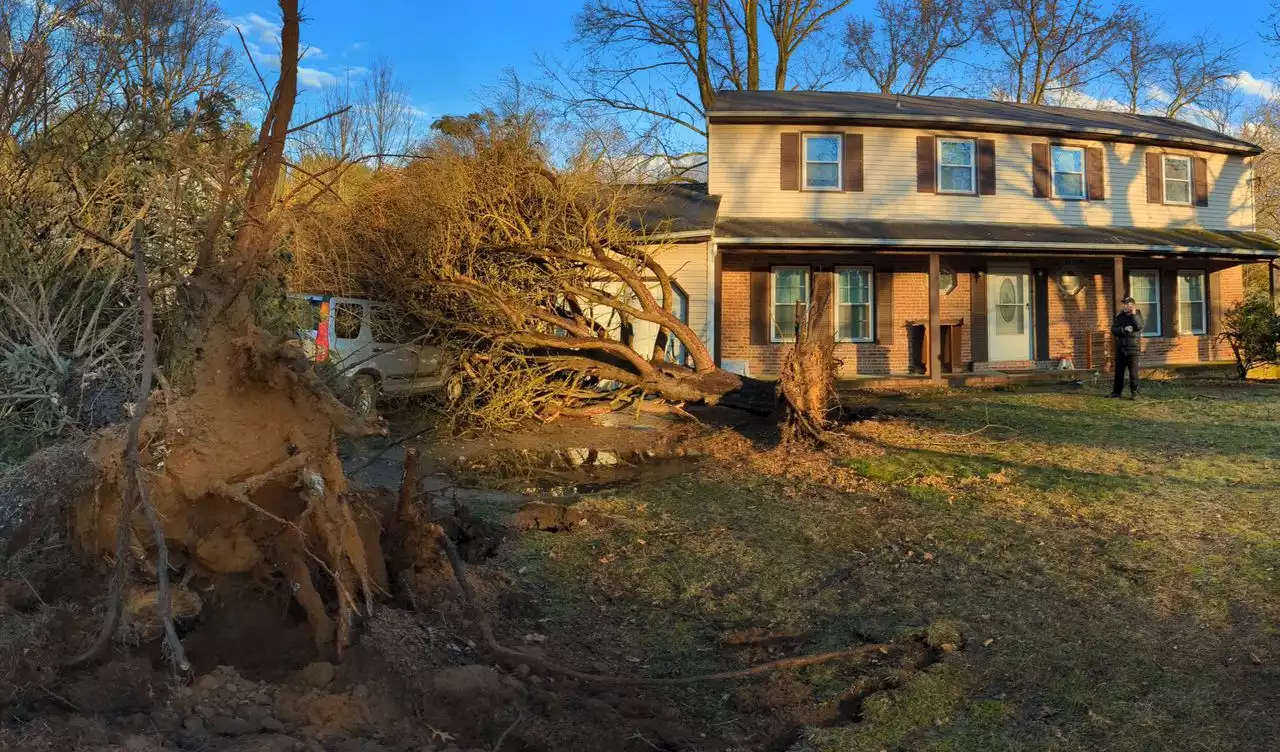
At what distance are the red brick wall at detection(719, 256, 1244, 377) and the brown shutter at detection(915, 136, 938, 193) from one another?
1.60 meters

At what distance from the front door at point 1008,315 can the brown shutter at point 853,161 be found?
147 inches

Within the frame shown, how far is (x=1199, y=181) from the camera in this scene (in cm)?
1966

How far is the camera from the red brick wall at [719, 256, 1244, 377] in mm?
17641

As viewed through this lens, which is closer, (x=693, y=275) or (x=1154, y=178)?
(x=693, y=275)

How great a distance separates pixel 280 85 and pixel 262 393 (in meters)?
1.46

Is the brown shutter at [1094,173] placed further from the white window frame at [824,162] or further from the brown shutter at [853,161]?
the white window frame at [824,162]

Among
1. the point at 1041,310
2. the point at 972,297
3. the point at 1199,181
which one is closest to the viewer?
the point at 972,297

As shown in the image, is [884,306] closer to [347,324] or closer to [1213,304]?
[1213,304]

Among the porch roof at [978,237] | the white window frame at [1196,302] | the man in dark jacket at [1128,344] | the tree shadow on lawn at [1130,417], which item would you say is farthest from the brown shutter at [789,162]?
the white window frame at [1196,302]

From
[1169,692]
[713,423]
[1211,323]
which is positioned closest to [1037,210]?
[1211,323]

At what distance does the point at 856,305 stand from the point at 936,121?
412 cm

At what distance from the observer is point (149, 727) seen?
2.78 m

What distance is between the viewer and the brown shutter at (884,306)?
59.3ft

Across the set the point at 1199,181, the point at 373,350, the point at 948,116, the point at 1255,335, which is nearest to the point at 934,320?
the point at 948,116
